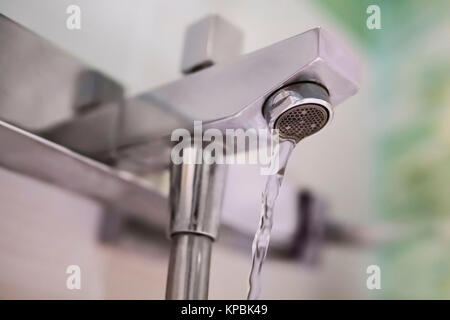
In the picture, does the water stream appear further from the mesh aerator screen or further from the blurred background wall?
the blurred background wall

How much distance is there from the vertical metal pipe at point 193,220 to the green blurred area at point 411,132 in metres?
0.45

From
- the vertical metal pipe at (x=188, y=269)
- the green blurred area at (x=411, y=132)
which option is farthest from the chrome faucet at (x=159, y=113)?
the green blurred area at (x=411, y=132)

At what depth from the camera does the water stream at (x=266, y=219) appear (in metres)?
0.39

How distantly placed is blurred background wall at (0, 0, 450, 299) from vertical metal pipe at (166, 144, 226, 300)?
0.44ft

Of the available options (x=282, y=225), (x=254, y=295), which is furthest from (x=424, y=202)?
(x=254, y=295)

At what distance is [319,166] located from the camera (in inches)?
31.8

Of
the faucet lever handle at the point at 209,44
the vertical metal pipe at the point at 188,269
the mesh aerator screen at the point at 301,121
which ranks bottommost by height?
the vertical metal pipe at the point at 188,269

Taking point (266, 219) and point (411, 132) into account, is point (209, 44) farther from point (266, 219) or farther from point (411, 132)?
point (411, 132)

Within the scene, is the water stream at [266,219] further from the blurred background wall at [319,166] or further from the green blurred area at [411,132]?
the green blurred area at [411,132]

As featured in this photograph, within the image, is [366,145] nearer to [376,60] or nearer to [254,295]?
[376,60]

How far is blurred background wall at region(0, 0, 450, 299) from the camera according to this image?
49 centimetres

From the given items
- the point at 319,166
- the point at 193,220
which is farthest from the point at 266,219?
the point at 319,166

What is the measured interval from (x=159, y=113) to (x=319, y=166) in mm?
418

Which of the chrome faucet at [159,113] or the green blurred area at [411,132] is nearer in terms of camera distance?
the chrome faucet at [159,113]
